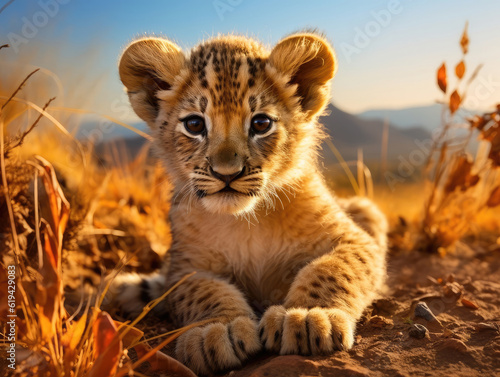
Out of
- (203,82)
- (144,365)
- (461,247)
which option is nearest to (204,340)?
(144,365)

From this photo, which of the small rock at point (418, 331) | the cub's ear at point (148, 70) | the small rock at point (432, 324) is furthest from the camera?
the cub's ear at point (148, 70)

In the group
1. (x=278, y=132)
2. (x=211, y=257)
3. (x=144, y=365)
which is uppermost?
(x=278, y=132)

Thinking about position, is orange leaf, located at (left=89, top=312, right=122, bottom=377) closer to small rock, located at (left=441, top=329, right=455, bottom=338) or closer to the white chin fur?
the white chin fur

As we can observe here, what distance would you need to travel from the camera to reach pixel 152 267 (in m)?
5.70

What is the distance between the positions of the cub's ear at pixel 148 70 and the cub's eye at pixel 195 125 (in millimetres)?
486

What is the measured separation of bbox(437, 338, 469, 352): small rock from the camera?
280 centimetres

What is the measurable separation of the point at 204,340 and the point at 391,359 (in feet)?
3.61

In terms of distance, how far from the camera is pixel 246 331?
2.86m

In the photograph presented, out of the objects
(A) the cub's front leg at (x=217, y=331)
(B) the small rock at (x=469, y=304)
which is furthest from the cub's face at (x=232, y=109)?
(B) the small rock at (x=469, y=304)

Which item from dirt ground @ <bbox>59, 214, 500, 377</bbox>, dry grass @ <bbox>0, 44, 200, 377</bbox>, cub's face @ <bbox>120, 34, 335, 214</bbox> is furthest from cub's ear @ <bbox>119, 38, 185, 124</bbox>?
dirt ground @ <bbox>59, 214, 500, 377</bbox>

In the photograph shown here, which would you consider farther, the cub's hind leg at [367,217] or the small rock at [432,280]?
the cub's hind leg at [367,217]

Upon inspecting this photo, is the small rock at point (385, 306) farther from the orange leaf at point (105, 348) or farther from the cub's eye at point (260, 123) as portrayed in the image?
the orange leaf at point (105, 348)

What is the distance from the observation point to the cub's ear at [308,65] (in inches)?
144

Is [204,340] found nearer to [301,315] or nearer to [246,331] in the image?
[246,331]
